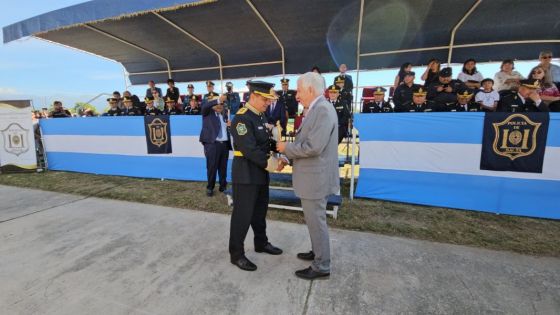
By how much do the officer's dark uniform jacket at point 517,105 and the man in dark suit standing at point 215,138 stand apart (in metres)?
4.38

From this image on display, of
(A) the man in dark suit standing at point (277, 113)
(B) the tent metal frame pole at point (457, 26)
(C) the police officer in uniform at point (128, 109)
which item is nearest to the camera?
(B) the tent metal frame pole at point (457, 26)

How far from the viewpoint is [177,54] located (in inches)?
358

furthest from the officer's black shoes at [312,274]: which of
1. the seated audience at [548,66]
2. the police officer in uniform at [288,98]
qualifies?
the police officer in uniform at [288,98]

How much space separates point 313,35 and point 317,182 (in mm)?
5913

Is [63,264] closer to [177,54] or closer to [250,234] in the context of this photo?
[250,234]

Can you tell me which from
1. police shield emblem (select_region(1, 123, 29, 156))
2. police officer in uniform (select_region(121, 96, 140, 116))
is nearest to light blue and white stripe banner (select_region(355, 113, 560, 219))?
police officer in uniform (select_region(121, 96, 140, 116))

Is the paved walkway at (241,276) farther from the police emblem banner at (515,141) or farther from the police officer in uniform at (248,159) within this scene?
the police emblem banner at (515,141)

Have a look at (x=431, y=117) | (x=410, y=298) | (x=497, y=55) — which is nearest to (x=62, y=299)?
(x=410, y=298)

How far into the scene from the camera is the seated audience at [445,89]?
491cm

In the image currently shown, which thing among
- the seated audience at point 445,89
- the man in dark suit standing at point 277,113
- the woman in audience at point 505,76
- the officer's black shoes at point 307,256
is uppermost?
the woman in audience at point 505,76

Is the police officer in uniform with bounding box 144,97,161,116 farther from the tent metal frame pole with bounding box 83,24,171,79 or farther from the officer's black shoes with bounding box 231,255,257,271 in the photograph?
the officer's black shoes with bounding box 231,255,257,271

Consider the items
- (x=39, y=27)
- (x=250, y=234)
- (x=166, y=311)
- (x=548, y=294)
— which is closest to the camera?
(x=166, y=311)

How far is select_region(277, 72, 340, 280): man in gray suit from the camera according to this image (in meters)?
2.25

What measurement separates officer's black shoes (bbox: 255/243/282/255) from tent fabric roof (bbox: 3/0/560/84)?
4.10 metres
